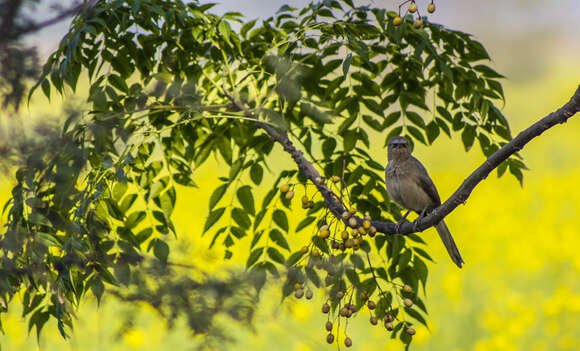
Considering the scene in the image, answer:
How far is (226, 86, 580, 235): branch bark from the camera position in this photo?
5.43ft

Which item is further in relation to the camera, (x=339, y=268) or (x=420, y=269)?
(x=420, y=269)

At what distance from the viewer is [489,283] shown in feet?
20.4

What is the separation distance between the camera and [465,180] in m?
1.97

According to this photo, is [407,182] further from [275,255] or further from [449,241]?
[275,255]

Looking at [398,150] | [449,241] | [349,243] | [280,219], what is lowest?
[349,243]

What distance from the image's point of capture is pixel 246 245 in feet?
22.8

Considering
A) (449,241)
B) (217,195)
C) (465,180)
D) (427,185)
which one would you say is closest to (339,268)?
(465,180)

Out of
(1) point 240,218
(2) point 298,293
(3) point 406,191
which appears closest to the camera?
(2) point 298,293

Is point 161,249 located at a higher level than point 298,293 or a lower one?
higher

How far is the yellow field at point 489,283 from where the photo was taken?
14.8 ft

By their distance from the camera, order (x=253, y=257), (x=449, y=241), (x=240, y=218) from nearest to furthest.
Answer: (x=253, y=257), (x=240, y=218), (x=449, y=241)

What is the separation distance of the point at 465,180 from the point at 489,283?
184 inches

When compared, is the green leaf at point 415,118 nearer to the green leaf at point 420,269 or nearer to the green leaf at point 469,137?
the green leaf at point 469,137

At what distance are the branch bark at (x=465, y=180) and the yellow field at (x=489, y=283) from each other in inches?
20.2
